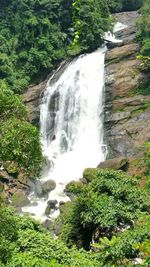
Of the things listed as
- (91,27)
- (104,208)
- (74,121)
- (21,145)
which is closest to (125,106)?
(74,121)

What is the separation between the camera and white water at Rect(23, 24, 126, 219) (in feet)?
97.1

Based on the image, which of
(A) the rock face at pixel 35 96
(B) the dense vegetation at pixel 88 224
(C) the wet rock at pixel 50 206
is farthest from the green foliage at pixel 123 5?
(B) the dense vegetation at pixel 88 224

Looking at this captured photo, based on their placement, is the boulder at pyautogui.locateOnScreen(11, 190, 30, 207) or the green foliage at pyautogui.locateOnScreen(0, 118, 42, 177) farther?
the boulder at pyautogui.locateOnScreen(11, 190, 30, 207)

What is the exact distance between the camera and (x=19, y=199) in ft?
81.7

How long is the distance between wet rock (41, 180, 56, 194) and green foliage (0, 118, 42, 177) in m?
17.6

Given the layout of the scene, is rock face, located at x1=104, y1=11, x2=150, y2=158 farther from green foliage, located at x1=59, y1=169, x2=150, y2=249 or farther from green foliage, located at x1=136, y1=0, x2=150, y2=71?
green foliage, located at x1=59, y1=169, x2=150, y2=249

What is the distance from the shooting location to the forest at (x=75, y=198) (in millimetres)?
8234

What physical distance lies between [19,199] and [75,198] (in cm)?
937

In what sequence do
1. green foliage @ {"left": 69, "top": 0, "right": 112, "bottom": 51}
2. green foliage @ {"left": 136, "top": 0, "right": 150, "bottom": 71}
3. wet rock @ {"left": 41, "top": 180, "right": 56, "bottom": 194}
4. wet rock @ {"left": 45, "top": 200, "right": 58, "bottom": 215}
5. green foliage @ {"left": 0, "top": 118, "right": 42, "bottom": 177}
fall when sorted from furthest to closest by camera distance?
1. green foliage @ {"left": 69, "top": 0, "right": 112, "bottom": 51}
2. green foliage @ {"left": 136, "top": 0, "right": 150, "bottom": 71}
3. wet rock @ {"left": 41, "top": 180, "right": 56, "bottom": 194}
4. wet rock @ {"left": 45, "top": 200, "right": 58, "bottom": 215}
5. green foliage @ {"left": 0, "top": 118, "right": 42, "bottom": 177}

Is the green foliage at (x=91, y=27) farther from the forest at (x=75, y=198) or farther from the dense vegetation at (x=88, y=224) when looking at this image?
the dense vegetation at (x=88, y=224)

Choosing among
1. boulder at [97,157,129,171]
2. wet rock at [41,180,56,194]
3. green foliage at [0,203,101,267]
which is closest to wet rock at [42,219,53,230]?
wet rock at [41,180,56,194]

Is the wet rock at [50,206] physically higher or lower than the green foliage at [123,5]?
lower

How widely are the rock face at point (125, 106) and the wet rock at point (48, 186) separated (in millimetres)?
5026

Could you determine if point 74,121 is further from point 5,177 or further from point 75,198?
point 75,198
